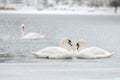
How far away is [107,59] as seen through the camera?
14.0m

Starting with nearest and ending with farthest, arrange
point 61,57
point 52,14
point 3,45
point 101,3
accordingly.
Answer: point 61,57, point 3,45, point 52,14, point 101,3

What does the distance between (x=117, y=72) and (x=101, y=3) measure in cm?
10912

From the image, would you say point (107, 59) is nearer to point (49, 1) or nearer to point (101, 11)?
point (101, 11)

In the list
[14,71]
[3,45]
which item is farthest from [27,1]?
[14,71]

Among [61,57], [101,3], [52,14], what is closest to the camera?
[61,57]

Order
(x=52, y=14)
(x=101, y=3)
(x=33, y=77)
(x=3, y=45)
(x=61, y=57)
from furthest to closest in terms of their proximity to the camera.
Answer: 1. (x=101, y=3)
2. (x=52, y=14)
3. (x=3, y=45)
4. (x=61, y=57)
5. (x=33, y=77)

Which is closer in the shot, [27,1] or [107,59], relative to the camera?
[107,59]

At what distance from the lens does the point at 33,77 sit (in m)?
8.61

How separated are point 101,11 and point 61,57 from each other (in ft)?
319

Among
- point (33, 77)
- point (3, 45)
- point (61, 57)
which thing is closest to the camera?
point (33, 77)

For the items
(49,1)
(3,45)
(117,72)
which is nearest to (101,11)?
(49,1)

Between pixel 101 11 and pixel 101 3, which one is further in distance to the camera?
pixel 101 3

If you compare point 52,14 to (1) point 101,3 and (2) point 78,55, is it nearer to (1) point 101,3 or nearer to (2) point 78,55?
(1) point 101,3

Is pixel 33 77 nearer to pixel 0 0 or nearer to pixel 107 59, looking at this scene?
pixel 107 59
